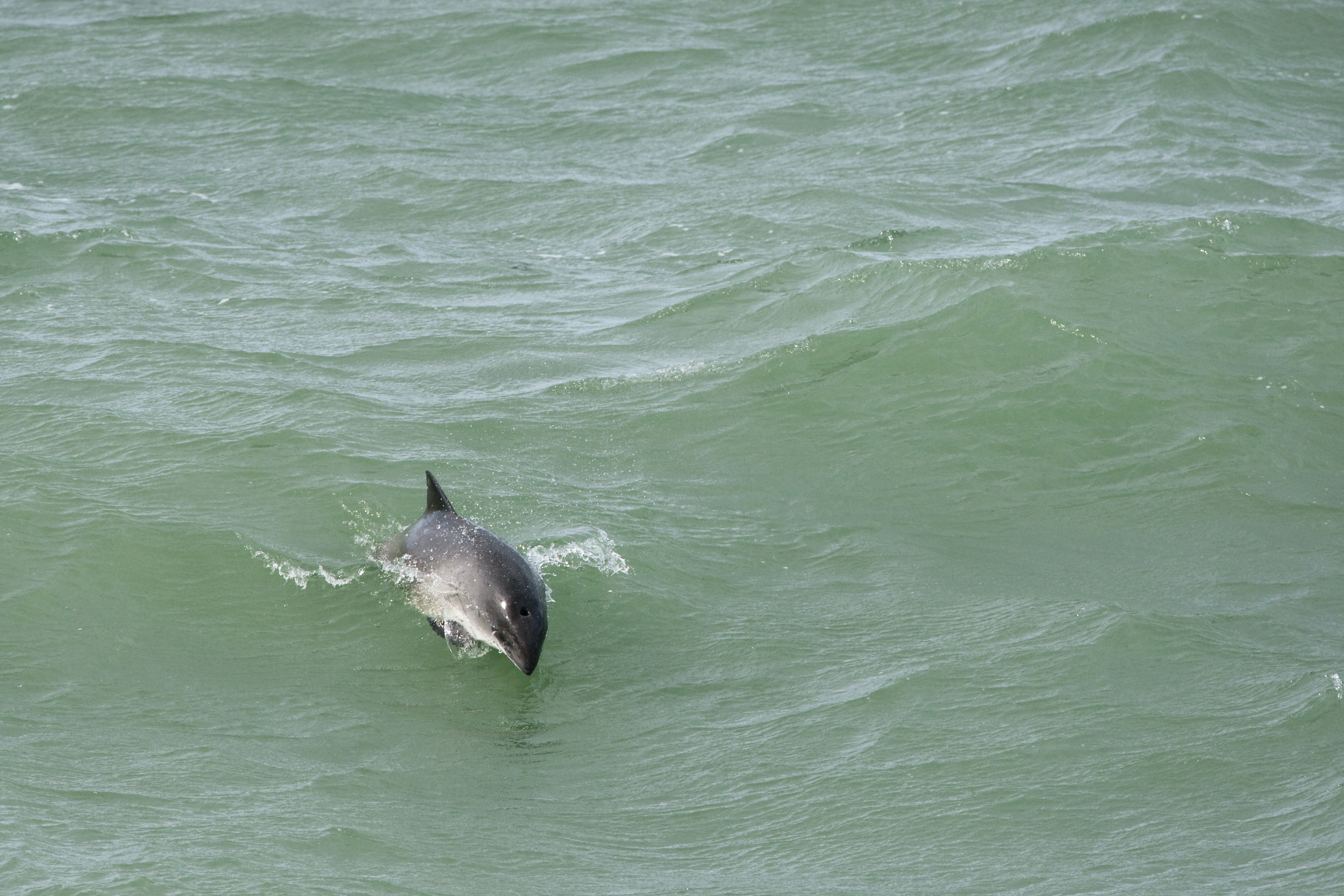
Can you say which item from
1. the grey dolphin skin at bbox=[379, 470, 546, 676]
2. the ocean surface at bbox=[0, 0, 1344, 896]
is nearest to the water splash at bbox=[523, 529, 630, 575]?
the ocean surface at bbox=[0, 0, 1344, 896]

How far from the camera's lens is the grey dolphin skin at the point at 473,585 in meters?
6.82

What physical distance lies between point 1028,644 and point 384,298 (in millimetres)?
6698

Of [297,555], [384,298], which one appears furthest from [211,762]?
[384,298]

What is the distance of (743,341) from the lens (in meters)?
11.3

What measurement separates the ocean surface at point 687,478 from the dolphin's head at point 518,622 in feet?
0.80

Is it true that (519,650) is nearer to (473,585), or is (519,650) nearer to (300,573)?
(473,585)

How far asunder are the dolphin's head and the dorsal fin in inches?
24.7

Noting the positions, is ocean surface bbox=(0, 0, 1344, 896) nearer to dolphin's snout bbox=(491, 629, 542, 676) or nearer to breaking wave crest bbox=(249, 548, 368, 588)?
breaking wave crest bbox=(249, 548, 368, 588)

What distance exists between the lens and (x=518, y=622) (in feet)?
22.3

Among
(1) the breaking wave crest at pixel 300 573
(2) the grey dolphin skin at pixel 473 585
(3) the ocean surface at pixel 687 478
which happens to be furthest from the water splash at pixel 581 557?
(1) the breaking wave crest at pixel 300 573

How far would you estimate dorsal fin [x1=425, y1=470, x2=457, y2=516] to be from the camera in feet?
24.0

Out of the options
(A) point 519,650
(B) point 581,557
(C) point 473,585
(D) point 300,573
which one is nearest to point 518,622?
(A) point 519,650

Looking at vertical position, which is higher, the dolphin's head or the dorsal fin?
the dorsal fin

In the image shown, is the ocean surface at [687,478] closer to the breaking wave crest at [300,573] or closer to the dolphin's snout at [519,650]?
the breaking wave crest at [300,573]
